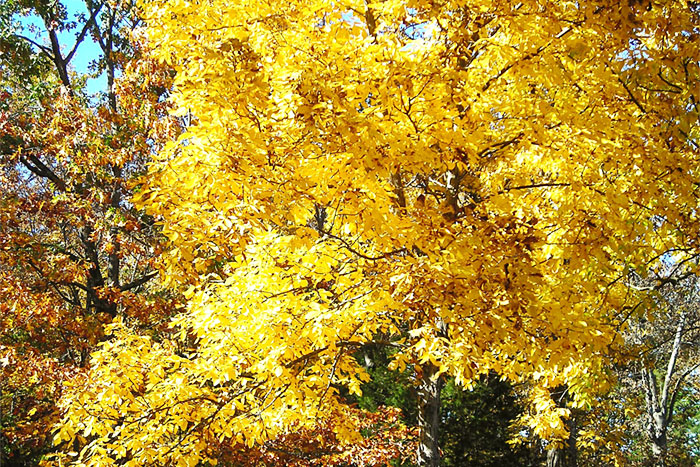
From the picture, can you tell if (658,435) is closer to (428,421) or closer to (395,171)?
(428,421)

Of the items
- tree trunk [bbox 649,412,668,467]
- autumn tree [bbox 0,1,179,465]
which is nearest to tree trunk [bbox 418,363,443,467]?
A: autumn tree [bbox 0,1,179,465]

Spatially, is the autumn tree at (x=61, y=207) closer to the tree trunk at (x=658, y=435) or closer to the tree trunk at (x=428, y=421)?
the tree trunk at (x=428, y=421)

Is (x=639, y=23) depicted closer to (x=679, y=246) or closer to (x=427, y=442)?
(x=679, y=246)

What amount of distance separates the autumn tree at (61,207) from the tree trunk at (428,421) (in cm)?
457

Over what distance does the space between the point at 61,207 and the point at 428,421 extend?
6.47 meters

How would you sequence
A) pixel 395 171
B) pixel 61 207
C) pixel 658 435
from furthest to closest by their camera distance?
pixel 658 435 → pixel 61 207 → pixel 395 171

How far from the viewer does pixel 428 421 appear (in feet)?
17.9

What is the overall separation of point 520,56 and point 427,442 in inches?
146

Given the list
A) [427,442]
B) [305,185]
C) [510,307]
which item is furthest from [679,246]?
[305,185]

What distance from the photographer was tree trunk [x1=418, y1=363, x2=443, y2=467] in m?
5.41

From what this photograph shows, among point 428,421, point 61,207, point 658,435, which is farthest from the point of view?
point 658,435

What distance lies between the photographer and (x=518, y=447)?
13.2m

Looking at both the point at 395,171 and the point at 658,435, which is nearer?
the point at 395,171

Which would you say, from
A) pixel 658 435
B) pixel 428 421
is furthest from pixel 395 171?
pixel 658 435
